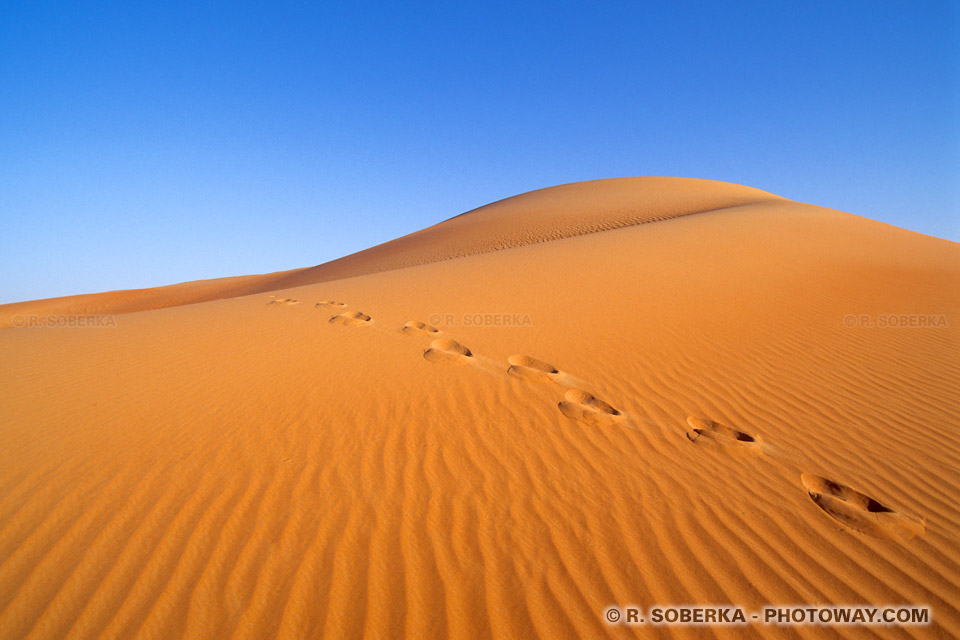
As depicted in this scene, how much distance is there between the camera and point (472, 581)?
234cm

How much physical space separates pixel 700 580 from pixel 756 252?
11.4 m

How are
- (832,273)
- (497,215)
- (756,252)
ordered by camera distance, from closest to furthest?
(832,273)
(756,252)
(497,215)

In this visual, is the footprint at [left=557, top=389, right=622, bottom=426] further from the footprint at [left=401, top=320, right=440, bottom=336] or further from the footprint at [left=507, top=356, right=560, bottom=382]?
the footprint at [left=401, top=320, right=440, bottom=336]

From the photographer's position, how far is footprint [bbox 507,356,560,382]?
4.88m

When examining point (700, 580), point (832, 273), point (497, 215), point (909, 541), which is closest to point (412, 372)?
point (700, 580)

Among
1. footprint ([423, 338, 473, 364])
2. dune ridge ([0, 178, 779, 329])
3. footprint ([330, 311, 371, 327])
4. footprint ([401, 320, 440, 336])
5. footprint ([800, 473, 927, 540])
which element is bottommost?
footprint ([800, 473, 927, 540])

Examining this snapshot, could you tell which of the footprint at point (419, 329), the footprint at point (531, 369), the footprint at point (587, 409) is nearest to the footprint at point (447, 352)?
the footprint at point (419, 329)

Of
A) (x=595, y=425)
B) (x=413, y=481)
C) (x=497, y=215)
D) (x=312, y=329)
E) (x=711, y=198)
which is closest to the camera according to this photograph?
(x=413, y=481)

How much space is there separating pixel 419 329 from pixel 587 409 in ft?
10.6

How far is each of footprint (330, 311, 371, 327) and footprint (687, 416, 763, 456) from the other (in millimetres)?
5071

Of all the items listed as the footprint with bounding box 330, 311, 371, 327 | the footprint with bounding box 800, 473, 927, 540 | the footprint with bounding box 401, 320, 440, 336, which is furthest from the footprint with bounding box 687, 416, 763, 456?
the footprint with bounding box 330, 311, 371, 327

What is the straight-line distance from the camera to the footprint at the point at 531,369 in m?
4.88

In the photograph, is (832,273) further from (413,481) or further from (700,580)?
(413,481)

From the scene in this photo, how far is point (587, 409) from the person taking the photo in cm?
425
